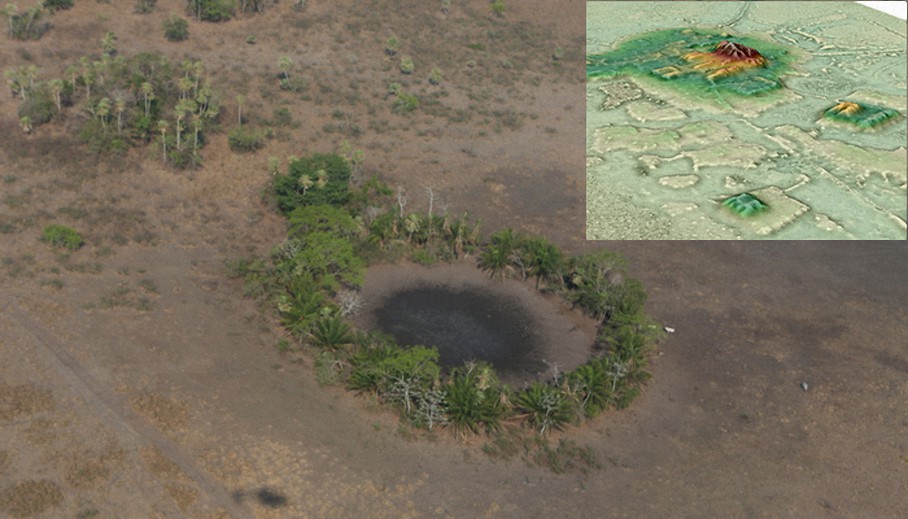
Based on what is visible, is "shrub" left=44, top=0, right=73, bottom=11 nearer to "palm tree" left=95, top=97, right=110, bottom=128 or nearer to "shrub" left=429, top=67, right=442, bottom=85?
"palm tree" left=95, top=97, right=110, bottom=128

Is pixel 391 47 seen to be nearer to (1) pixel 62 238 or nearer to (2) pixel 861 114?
(1) pixel 62 238

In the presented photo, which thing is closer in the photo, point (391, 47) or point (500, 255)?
point (500, 255)

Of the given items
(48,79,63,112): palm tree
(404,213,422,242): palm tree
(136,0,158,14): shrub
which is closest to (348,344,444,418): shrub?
(404,213,422,242): palm tree

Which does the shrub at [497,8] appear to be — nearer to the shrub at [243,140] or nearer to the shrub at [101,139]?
the shrub at [243,140]

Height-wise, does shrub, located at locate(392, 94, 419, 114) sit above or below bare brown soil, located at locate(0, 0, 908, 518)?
above

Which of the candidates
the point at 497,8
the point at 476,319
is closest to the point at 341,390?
the point at 476,319

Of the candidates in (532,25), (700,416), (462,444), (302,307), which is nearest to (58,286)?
(302,307)

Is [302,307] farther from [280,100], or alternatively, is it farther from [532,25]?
[532,25]

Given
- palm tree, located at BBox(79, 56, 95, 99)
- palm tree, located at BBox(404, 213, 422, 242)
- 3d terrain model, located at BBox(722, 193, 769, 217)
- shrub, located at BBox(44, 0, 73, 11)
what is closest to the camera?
3d terrain model, located at BBox(722, 193, 769, 217)
